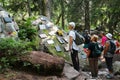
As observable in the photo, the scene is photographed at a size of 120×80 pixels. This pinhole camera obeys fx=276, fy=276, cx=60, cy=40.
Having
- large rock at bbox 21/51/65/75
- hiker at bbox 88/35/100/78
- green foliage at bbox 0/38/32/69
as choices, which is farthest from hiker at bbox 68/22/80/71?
green foliage at bbox 0/38/32/69

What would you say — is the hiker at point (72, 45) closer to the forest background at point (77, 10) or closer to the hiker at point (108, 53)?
the hiker at point (108, 53)

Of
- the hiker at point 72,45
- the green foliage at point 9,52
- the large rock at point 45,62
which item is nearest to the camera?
the green foliage at point 9,52

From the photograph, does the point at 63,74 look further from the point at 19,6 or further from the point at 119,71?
the point at 19,6

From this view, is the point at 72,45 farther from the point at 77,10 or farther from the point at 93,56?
the point at 77,10

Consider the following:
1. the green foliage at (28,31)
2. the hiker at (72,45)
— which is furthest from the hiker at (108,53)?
the green foliage at (28,31)

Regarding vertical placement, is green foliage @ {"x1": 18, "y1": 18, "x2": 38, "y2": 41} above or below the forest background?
above

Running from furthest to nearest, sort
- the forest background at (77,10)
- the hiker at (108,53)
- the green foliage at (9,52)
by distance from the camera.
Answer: the forest background at (77,10) → the hiker at (108,53) → the green foliage at (9,52)

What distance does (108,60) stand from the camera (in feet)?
32.6

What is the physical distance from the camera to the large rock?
722 centimetres

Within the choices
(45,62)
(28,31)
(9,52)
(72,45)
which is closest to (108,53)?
(72,45)

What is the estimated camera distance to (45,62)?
23.9ft

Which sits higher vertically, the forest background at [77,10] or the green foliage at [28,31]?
the green foliage at [28,31]

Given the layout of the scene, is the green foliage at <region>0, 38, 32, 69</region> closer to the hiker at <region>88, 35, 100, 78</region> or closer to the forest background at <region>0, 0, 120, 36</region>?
the hiker at <region>88, 35, 100, 78</region>

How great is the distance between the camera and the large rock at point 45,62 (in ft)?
23.7
